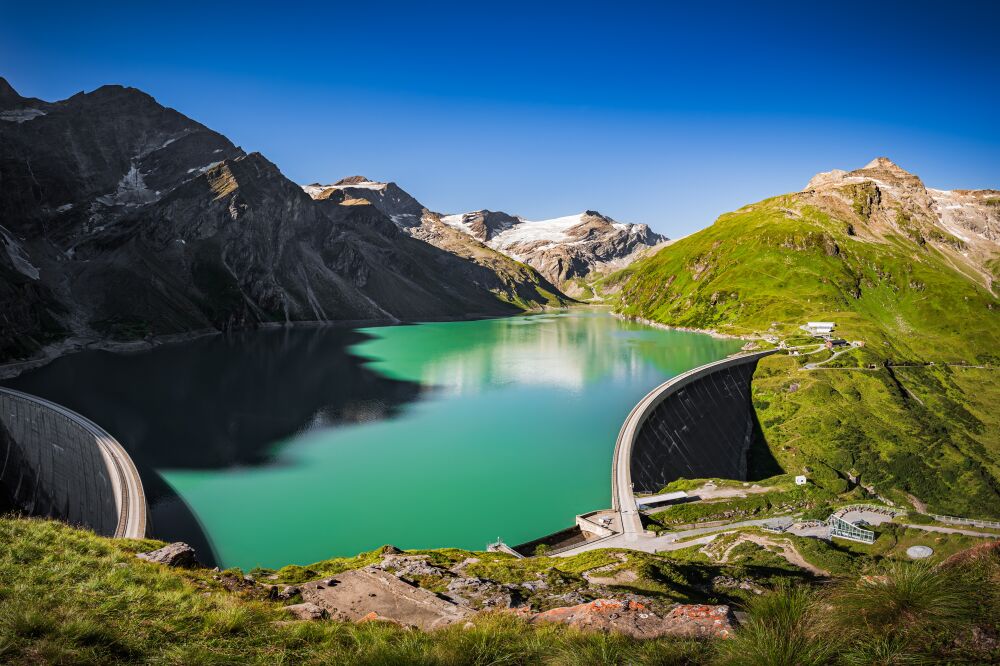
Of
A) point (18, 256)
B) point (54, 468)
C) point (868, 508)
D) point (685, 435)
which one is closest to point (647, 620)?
point (868, 508)

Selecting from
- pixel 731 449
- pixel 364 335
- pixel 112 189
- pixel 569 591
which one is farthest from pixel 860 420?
pixel 112 189

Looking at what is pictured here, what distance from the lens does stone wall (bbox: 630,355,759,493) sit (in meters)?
54.9

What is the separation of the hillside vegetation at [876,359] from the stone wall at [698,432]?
4770 mm

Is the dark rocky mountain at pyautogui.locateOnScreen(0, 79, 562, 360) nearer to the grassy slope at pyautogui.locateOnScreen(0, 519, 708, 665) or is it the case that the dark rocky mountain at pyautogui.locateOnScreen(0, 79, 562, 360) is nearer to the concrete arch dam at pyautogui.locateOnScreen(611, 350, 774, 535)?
the concrete arch dam at pyautogui.locateOnScreen(611, 350, 774, 535)

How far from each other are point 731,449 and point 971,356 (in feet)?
328

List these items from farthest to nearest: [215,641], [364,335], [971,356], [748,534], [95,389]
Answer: [364,335] < [971,356] < [95,389] < [748,534] < [215,641]

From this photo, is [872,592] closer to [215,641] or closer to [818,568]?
[215,641]

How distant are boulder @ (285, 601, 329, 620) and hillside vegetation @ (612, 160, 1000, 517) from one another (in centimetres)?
6638

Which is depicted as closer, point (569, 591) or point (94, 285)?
point (569, 591)

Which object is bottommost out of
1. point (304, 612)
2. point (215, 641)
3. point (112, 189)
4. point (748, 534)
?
point (748, 534)

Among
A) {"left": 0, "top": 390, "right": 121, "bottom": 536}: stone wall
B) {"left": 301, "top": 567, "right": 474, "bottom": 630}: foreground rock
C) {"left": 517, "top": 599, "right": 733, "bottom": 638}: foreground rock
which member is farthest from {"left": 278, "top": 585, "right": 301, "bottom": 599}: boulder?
{"left": 0, "top": 390, "right": 121, "bottom": 536}: stone wall

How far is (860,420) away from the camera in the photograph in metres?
84.6

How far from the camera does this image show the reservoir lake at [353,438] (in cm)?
3822

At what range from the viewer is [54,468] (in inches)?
1836
